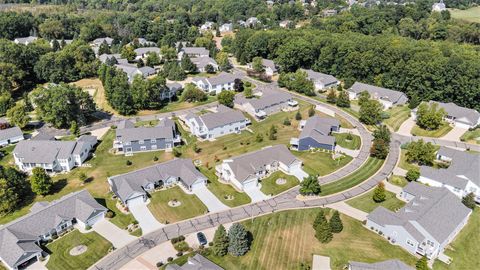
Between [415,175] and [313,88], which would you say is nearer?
[415,175]

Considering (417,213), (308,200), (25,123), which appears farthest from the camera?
(25,123)

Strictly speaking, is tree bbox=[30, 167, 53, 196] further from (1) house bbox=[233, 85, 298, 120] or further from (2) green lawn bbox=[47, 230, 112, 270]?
(1) house bbox=[233, 85, 298, 120]

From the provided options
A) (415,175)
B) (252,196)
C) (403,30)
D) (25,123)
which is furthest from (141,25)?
(415,175)

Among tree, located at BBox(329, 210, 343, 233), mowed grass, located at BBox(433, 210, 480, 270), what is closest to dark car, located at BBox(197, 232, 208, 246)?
tree, located at BBox(329, 210, 343, 233)

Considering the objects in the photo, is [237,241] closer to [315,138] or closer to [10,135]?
[315,138]

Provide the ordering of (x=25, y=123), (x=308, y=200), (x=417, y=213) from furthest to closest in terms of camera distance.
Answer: (x=25, y=123) < (x=308, y=200) < (x=417, y=213)

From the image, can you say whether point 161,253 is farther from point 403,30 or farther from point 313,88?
point 403,30
